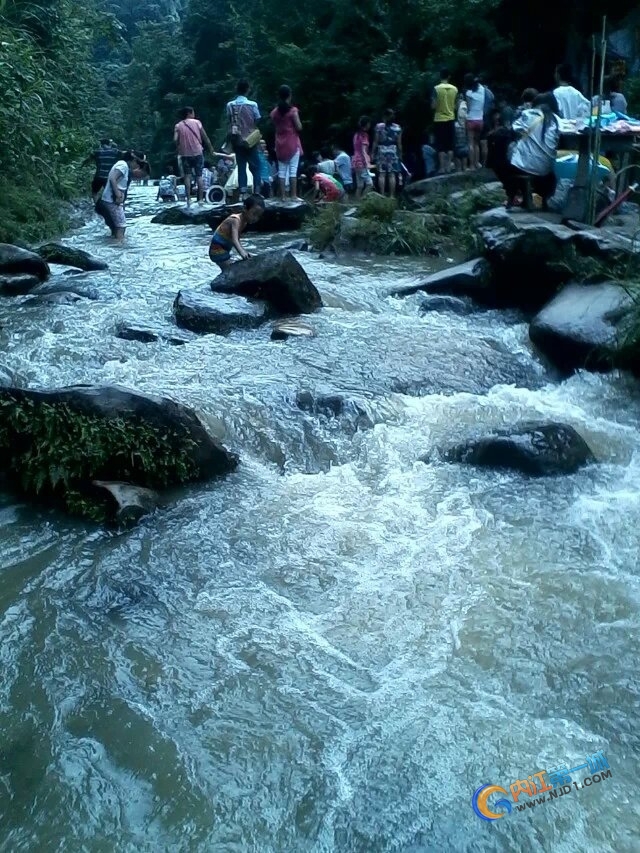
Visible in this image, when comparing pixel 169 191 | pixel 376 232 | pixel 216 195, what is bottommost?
pixel 169 191

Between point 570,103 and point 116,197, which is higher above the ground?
point 570,103

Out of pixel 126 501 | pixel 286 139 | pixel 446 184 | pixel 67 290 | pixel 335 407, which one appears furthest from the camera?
pixel 446 184

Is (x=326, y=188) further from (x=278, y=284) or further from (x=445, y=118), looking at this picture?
(x=278, y=284)

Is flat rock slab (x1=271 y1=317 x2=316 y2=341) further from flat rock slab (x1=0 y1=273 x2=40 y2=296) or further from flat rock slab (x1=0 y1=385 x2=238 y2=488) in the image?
flat rock slab (x1=0 y1=273 x2=40 y2=296)

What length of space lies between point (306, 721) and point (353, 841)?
64cm

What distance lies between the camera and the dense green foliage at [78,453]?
18.2 feet

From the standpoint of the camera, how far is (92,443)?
561 cm

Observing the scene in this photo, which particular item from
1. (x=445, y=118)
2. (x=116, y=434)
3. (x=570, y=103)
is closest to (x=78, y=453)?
(x=116, y=434)

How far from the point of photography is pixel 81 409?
19.0 feet

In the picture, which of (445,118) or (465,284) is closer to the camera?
(465,284)

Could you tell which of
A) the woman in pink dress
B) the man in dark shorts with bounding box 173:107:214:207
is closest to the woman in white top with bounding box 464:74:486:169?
the woman in pink dress

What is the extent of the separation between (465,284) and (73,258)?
502 cm

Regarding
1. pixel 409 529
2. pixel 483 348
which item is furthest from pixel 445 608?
pixel 483 348

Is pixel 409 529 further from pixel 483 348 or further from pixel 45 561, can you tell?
pixel 483 348
